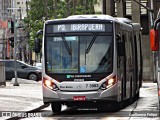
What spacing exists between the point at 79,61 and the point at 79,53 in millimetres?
257

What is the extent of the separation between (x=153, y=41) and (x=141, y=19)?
46306 millimetres

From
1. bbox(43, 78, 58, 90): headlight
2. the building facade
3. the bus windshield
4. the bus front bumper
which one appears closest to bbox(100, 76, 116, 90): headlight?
the bus front bumper

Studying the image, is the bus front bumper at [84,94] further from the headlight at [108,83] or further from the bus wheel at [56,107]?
the bus wheel at [56,107]

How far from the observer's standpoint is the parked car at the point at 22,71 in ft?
163

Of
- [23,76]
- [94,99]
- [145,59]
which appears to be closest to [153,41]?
[94,99]

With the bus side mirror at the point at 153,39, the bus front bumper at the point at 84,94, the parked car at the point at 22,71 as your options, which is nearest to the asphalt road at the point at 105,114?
the bus front bumper at the point at 84,94

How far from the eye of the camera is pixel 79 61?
20.2 m

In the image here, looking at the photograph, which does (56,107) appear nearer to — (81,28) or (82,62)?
(82,62)

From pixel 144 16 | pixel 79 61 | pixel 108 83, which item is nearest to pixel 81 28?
pixel 79 61

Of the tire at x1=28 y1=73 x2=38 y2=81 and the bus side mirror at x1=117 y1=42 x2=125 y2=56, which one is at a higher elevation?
the bus side mirror at x1=117 y1=42 x2=125 y2=56

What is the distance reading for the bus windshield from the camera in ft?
66.3

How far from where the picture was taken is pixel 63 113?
21.1 metres

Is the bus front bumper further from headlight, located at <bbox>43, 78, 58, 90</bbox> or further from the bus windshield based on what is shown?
the bus windshield

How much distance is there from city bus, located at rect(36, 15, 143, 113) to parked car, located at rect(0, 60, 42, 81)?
28.8 m
